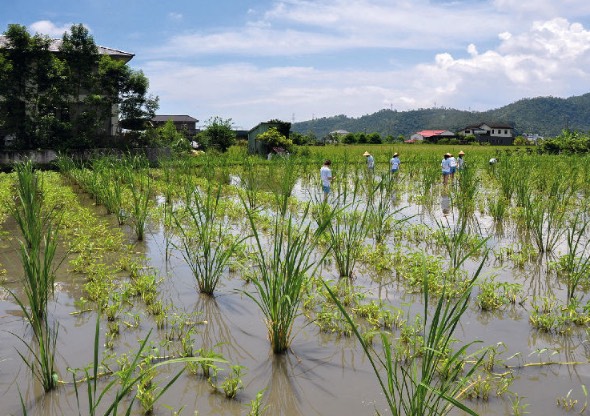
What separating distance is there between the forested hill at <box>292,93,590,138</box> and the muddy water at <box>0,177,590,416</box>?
97810mm

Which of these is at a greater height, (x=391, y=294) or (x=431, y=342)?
(x=431, y=342)

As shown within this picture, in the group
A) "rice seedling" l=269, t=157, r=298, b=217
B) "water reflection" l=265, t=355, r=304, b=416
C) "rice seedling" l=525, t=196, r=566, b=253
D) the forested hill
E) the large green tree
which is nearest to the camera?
"water reflection" l=265, t=355, r=304, b=416

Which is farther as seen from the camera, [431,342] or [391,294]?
[391,294]

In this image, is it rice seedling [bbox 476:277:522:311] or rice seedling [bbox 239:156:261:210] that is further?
rice seedling [bbox 239:156:261:210]

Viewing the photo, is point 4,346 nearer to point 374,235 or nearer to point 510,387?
point 510,387

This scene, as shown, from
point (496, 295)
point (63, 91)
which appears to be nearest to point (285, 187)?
point (496, 295)

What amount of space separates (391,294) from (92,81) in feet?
64.6

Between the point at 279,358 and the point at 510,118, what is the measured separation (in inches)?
4392

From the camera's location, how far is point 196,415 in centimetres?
271

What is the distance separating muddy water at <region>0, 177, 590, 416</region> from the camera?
283 centimetres

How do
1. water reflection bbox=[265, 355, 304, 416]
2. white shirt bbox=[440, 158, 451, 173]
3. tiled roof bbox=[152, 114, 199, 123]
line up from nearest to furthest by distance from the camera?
water reflection bbox=[265, 355, 304, 416]
white shirt bbox=[440, 158, 451, 173]
tiled roof bbox=[152, 114, 199, 123]

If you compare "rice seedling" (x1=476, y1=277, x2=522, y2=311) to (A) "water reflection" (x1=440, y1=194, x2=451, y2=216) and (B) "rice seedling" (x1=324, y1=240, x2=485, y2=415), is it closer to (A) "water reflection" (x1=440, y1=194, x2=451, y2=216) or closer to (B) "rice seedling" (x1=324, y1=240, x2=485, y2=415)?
(B) "rice seedling" (x1=324, y1=240, x2=485, y2=415)

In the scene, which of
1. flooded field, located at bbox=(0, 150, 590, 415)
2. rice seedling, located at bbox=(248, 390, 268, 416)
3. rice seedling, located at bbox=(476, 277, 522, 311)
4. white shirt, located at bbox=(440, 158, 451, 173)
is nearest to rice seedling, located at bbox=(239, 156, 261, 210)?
flooded field, located at bbox=(0, 150, 590, 415)

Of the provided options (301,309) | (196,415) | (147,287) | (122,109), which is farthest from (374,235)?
(122,109)
